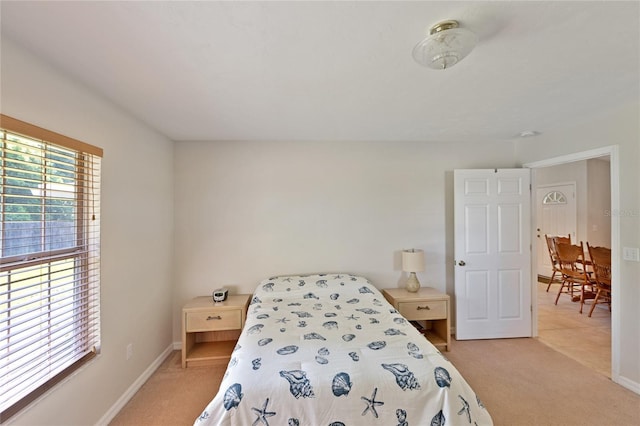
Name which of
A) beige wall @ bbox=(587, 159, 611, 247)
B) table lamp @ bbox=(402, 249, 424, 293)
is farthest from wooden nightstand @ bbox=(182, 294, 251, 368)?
beige wall @ bbox=(587, 159, 611, 247)

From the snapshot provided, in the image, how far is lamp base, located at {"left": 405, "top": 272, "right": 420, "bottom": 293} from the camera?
9.33 ft

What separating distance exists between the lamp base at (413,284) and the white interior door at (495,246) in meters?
0.53

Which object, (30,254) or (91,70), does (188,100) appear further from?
(30,254)

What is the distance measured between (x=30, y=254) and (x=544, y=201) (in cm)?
769

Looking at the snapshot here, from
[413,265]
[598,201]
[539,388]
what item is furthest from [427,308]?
[598,201]

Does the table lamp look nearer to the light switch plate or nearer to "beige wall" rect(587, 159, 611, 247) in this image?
the light switch plate

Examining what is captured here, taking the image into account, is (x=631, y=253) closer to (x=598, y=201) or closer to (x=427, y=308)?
(x=427, y=308)

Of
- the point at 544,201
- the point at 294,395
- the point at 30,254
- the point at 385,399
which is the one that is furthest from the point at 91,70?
the point at 544,201

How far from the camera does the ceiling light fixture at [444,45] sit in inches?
44.5

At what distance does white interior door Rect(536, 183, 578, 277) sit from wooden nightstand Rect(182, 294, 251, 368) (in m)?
5.53

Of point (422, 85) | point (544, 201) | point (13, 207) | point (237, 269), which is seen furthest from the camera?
point (544, 201)

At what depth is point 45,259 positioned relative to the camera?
1406 mm

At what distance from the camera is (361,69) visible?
149 centimetres

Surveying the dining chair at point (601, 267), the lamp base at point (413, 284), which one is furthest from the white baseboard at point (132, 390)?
the dining chair at point (601, 267)
